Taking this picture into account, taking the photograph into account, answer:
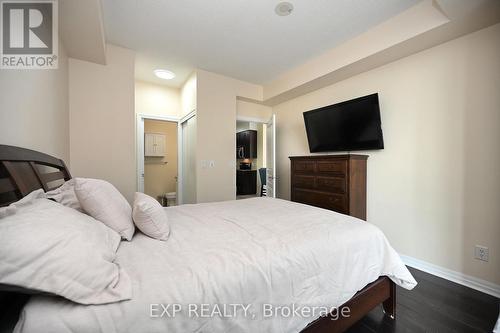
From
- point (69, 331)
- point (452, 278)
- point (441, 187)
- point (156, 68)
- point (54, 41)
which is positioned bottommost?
point (452, 278)

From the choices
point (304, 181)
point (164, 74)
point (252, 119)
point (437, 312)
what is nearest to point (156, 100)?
point (164, 74)

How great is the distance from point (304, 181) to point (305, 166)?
0.22 m

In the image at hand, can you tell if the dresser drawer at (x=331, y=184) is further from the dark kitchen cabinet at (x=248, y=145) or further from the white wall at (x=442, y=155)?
the dark kitchen cabinet at (x=248, y=145)

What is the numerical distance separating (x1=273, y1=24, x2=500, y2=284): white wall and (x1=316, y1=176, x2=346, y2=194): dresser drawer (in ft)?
1.56

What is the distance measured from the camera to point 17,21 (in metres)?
1.37

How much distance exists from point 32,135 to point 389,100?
3481mm

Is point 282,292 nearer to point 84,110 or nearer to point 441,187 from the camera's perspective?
point 441,187

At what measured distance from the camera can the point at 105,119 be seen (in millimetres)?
2613

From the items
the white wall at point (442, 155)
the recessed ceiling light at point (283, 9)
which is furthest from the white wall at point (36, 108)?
the white wall at point (442, 155)

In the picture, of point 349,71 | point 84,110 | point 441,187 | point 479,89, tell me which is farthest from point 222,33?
point 441,187

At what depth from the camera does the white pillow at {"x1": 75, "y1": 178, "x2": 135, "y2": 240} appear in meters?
1.06

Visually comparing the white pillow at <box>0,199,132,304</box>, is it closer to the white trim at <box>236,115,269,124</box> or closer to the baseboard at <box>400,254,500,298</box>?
the baseboard at <box>400,254,500,298</box>

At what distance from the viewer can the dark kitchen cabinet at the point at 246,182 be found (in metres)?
6.17

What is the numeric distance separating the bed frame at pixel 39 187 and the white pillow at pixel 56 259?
13.3 inches
